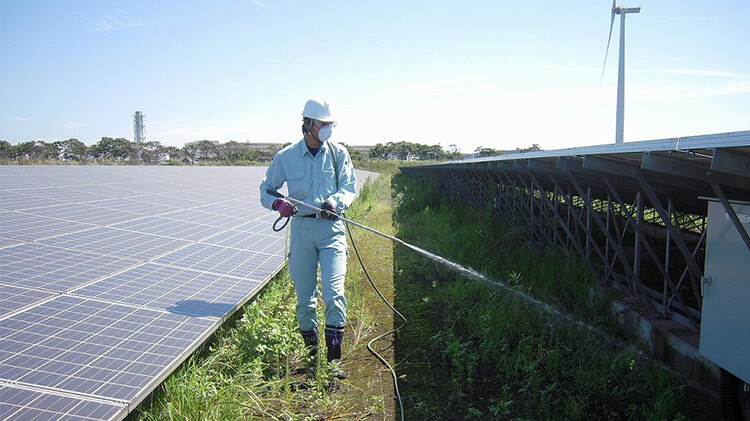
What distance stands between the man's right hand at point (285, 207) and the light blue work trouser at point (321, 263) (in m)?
0.16

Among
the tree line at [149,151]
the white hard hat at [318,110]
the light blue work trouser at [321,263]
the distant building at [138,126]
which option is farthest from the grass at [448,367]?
the distant building at [138,126]

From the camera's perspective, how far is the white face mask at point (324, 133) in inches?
143

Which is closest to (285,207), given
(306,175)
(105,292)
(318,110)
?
(306,175)

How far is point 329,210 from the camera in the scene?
3535mm

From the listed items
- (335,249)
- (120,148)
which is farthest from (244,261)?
(120,148)

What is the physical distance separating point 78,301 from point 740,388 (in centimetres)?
429

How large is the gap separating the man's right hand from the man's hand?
0.69 ft

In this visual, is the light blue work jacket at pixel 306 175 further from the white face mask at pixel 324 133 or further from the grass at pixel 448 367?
the grass at pixel 448 367

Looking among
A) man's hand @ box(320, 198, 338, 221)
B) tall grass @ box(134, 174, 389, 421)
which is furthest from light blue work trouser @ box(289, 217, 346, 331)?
tall grass @ box(134, 174, 389, 421)

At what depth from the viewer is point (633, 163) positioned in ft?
13.7

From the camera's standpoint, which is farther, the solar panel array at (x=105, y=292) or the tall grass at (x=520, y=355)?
the tall grass at (x=520, y=355)

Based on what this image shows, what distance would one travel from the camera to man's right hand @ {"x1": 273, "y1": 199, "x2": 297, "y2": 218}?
3.47m

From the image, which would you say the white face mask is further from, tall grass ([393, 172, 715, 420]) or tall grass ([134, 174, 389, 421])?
tall grass ([393, 172, 715, 420])

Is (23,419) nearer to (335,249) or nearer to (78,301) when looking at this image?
(78,301)
